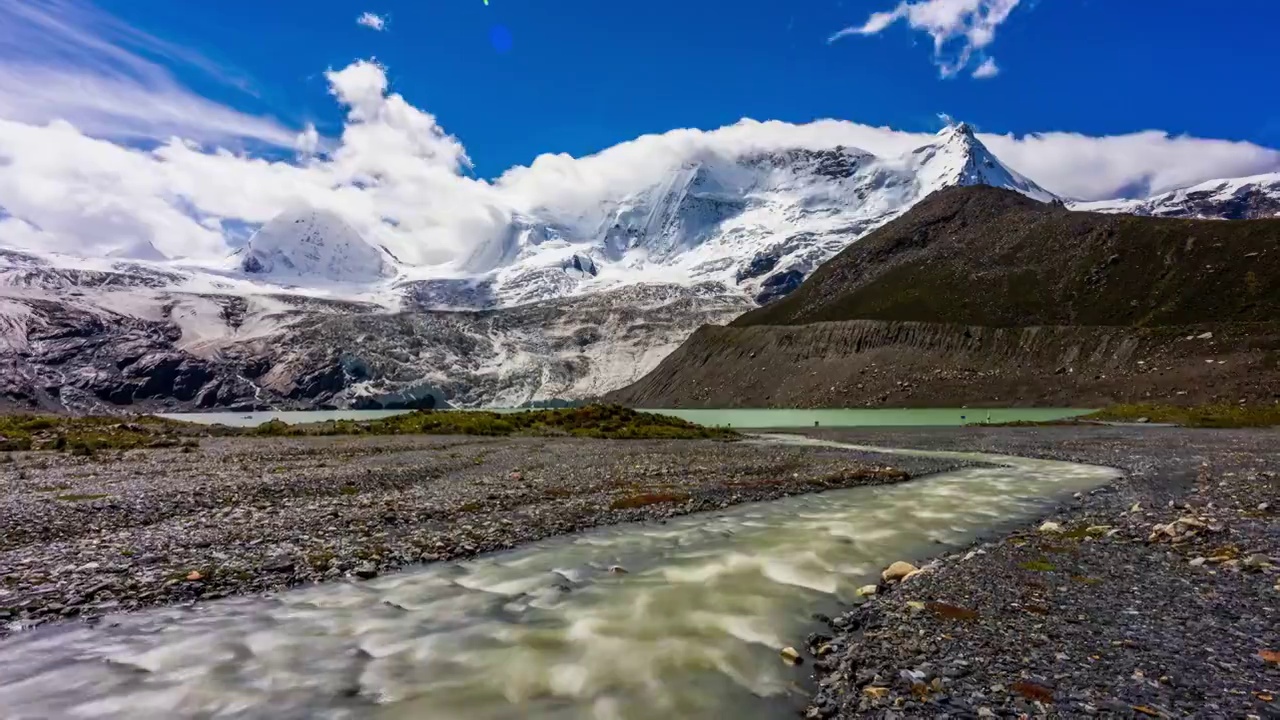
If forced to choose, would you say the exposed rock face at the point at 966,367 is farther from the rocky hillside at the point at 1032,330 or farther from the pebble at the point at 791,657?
the pebble at the point at 791,657

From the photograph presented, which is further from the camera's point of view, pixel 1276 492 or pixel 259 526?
pixel 1276 492

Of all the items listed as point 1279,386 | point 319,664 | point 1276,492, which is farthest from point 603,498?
point 1279,386

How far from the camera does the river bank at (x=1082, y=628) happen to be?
7.96m

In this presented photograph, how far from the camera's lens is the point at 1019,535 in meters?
18.5

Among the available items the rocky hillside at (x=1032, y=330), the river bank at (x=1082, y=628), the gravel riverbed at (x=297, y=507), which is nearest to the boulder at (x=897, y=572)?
the river bank at (x=1082, y=628)

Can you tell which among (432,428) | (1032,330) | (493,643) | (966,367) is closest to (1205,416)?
(966,367)

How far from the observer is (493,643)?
11.5 m

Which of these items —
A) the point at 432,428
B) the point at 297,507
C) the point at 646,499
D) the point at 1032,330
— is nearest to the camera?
the point at 297,507

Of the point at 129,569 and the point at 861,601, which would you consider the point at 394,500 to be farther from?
the point at 861,601

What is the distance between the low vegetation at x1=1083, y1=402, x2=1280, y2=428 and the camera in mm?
70812

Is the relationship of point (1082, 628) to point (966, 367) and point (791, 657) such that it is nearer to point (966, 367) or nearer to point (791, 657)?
point (791, 657)

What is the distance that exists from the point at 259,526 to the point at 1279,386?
127759 millimetres

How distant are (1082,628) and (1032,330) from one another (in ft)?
499

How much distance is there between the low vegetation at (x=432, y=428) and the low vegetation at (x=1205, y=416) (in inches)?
2038
